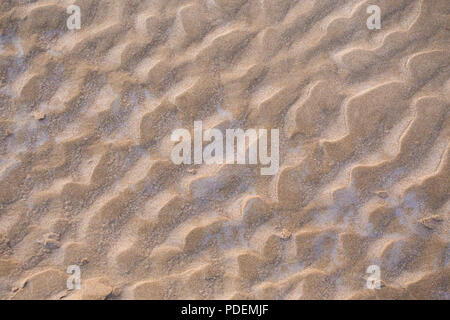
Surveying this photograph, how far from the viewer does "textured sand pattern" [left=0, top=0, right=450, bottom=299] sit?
2002 mm

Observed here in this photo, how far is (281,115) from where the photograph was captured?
2.10 m

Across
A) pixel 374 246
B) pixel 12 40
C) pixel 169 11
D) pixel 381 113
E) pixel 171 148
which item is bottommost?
pixel 374 246

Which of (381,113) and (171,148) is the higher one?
(381,113)

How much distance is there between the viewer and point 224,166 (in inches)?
81.3

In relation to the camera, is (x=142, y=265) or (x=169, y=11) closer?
(x=142, y=265)

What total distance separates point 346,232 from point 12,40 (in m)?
2.36

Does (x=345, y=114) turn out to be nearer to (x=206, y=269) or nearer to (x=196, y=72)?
(x=196, y=72)

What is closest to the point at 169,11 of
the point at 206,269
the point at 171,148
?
the point at 171,148

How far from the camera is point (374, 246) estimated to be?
201 centimetres

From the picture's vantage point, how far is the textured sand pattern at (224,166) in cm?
200
